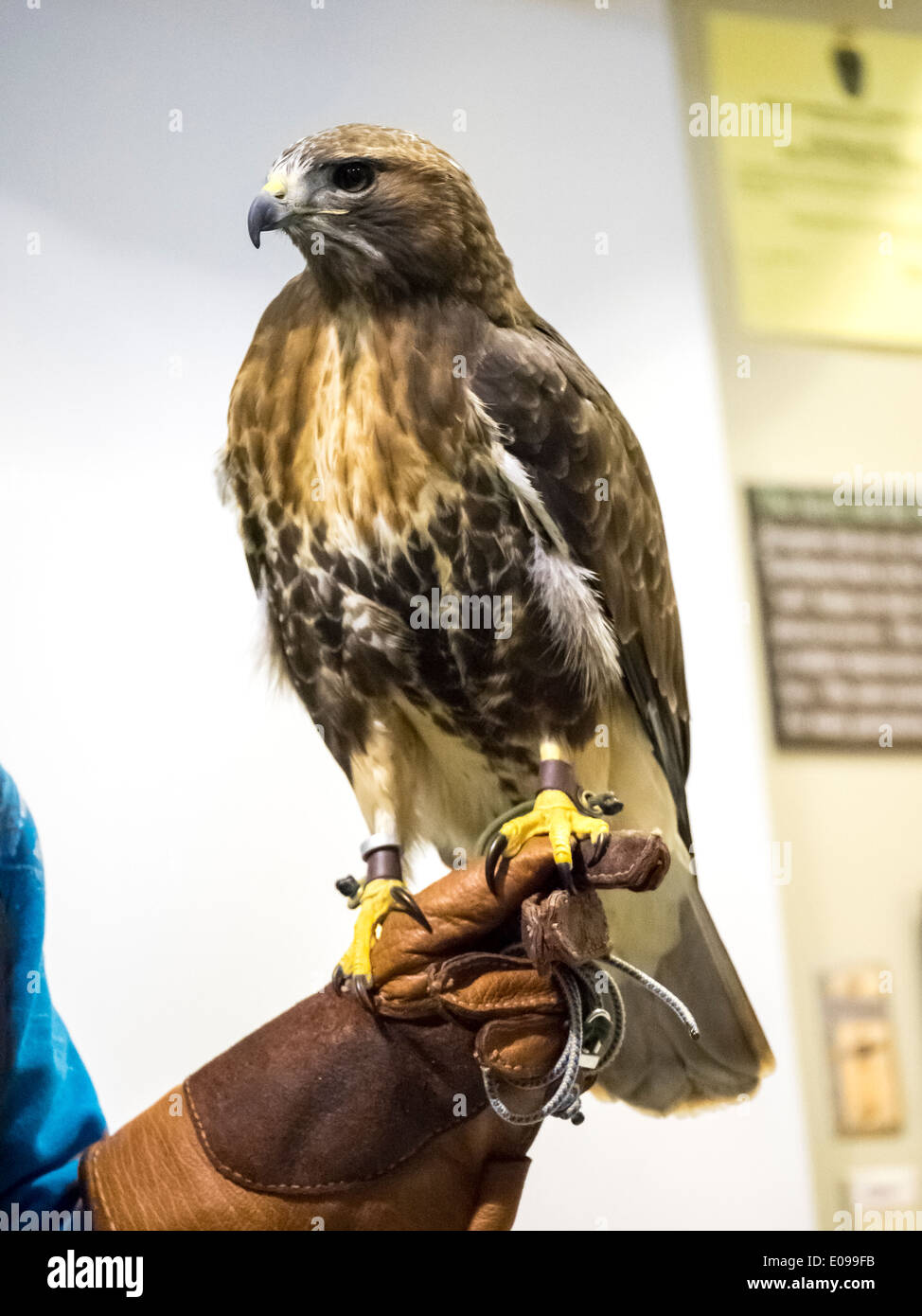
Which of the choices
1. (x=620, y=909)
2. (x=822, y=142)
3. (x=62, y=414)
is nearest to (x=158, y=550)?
(x=62, y=414)

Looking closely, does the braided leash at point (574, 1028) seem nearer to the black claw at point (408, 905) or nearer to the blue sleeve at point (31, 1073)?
the black claw at point (408, 905)

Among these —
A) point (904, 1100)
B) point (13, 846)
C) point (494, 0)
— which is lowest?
point (904, 1100)

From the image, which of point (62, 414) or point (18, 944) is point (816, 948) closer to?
point (18, 944)

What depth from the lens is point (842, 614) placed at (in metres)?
1.54

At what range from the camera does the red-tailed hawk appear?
1249 mm

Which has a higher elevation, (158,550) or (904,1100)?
(158,550)

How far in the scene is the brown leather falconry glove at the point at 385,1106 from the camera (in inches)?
43.1

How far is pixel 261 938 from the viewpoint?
1.28 metres

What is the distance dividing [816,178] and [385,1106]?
136 centimetres

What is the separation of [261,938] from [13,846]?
28 cm
